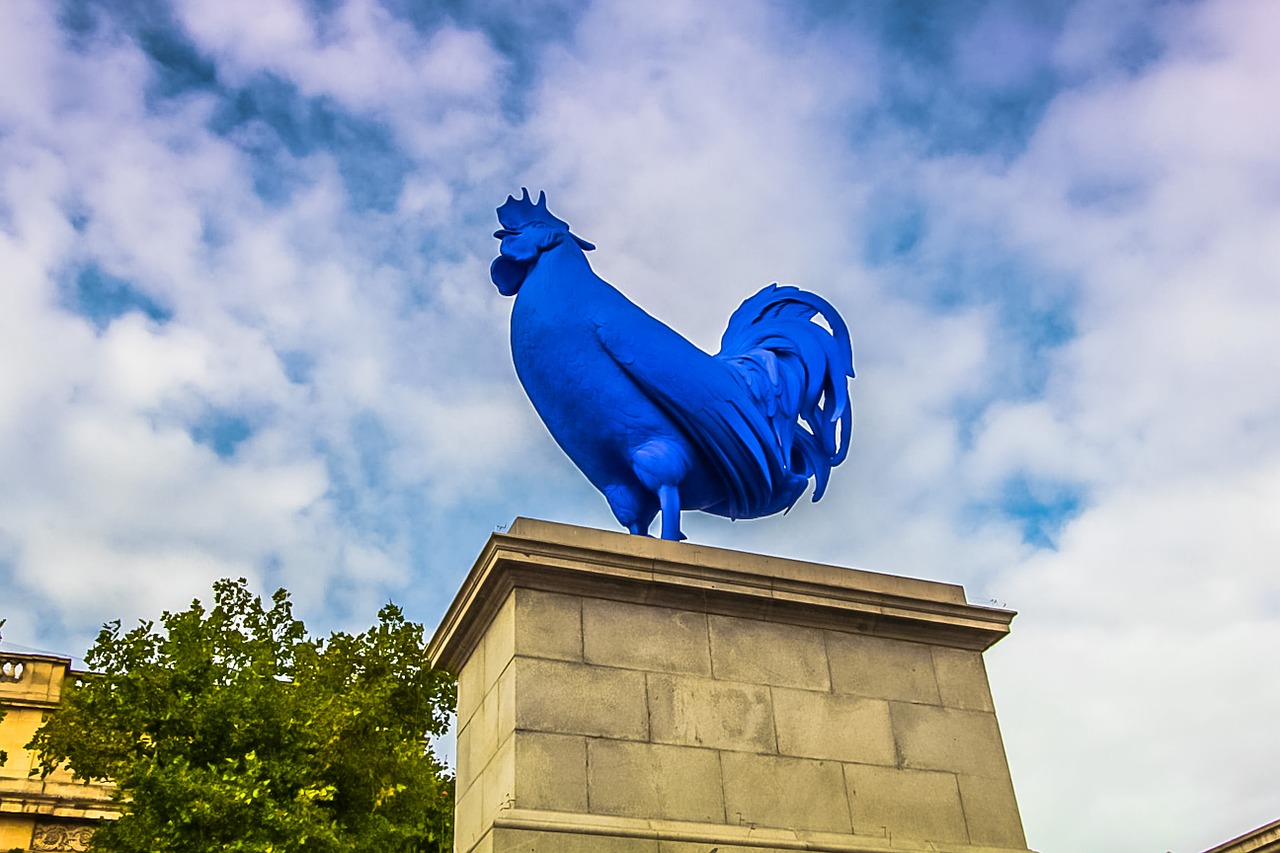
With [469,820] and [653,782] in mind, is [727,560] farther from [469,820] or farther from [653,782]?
Answer: [469,820]

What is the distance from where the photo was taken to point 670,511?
9.57m

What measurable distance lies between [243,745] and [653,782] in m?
10.9

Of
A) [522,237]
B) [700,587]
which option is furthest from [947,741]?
[522,237]

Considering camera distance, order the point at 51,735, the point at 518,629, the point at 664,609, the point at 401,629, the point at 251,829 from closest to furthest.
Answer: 1. the point at 518,629
2. the point at 664,609
3. the point at 251,829
4. the point at 51,735
5. the point at 401,629

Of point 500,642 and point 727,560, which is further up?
point 727,560

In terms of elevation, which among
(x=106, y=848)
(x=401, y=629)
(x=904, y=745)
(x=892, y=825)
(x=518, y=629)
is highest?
(x=401, y=629)

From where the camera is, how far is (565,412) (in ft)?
32.5

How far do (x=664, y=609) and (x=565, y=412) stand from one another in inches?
74.1

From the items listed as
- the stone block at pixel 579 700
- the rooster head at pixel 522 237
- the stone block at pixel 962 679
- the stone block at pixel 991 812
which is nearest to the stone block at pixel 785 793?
the stone block at pixel 579 700

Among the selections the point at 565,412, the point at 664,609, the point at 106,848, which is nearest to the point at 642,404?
the point at 565,412

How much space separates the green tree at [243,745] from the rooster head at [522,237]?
9.00 metres

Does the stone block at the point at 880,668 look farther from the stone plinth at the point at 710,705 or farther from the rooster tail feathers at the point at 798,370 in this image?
the rooster tail feathers at the point at 798,370

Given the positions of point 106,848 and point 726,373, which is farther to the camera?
point 106,848

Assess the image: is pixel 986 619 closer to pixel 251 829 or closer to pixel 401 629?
pixel 251 829
